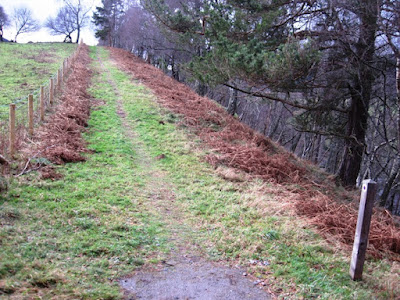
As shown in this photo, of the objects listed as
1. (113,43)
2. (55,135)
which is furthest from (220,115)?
(113,43)

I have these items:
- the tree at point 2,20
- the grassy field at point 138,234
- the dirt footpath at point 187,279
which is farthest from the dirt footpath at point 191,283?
the tree at point 2,20

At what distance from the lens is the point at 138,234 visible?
552 cm

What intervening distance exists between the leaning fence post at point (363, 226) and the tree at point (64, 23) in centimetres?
5908

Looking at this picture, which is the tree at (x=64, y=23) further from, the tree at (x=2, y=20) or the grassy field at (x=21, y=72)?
the grassy field at (x=21, y=72)

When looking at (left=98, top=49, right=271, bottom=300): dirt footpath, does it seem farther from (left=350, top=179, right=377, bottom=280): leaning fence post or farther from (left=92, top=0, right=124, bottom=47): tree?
(left=92, top=0, right=124, bottom=47): tree

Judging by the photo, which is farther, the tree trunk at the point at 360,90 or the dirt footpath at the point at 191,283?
the tree trunk at the point at 360,90

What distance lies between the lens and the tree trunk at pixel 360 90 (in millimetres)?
9258

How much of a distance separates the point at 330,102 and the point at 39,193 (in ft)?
30.2

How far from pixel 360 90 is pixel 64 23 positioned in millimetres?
55130

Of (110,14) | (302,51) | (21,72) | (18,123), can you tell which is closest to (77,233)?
(18,123)

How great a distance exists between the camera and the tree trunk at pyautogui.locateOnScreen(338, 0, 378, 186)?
30.4 feet

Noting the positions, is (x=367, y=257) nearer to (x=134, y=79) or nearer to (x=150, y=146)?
(x=150, y=146)

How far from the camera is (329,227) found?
19.2ft

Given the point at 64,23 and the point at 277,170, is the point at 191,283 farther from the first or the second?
the point at 64,23
